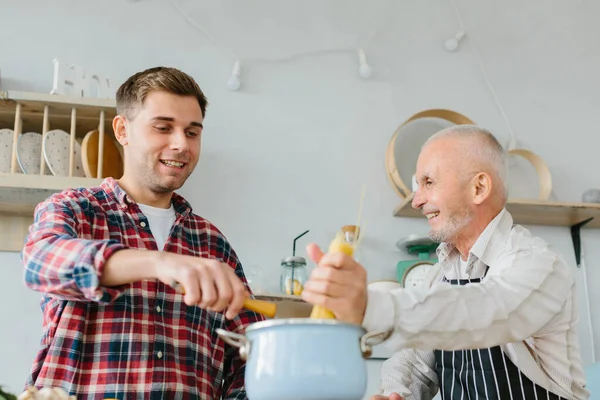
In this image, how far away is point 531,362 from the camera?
1.34 m

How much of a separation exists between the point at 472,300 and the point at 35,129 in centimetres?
170

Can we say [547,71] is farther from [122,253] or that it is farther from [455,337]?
[122,253]

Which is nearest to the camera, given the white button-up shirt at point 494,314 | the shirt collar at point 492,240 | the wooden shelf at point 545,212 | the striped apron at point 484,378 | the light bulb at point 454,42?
the white button-up shirt at point 494,314

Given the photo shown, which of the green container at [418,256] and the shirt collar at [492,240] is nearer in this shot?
the shirt collar at [492,240]

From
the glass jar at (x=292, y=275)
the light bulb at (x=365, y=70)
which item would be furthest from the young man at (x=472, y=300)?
the light bulb at (x=365, y=70)

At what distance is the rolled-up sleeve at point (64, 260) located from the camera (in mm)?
980

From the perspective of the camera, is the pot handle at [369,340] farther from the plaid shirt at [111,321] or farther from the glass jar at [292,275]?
the glass jar at [292,275]

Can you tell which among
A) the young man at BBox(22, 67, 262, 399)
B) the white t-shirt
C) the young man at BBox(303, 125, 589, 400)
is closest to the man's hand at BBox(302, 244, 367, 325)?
the young man at BBox(303, 125, 589, 400)

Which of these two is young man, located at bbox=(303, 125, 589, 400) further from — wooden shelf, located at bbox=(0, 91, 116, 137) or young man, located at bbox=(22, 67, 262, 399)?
wooden shelf, located at bbox=(0, 91, 116, 137)

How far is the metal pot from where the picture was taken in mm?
757

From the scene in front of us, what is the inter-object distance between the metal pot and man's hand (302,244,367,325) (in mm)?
77

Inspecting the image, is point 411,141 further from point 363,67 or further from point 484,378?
point 484,378

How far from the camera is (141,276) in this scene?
948mm

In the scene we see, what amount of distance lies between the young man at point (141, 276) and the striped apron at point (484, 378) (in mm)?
460
